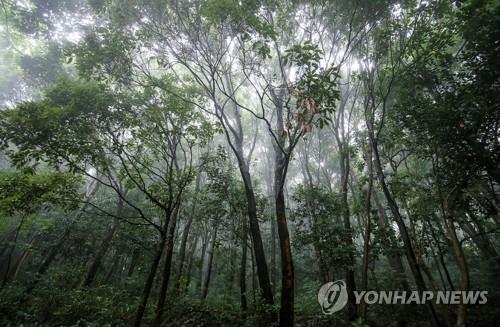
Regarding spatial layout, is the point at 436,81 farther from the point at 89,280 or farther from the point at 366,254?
the point at 89,280

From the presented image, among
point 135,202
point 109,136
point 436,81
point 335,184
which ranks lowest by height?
point 109,136

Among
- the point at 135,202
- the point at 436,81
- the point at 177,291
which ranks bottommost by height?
the point at 177,291

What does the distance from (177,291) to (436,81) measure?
10.4 m

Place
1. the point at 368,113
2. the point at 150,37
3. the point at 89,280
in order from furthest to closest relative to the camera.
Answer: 1. the point at 89,280
2. the point at 368,113
3. the point at 150,37

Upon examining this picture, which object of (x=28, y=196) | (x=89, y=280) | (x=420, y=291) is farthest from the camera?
(x=89, y=280)

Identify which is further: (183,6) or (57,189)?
(183,6)

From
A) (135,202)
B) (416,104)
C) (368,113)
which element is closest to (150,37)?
(368,113)

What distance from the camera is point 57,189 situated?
19.6ft

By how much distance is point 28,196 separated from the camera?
5680mm

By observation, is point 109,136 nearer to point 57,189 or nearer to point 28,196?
point 57,189

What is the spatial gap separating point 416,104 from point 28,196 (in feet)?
32.2

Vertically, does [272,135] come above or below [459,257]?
above

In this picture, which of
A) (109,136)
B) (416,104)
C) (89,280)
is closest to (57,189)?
(109,136)

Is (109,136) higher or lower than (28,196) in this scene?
higher
